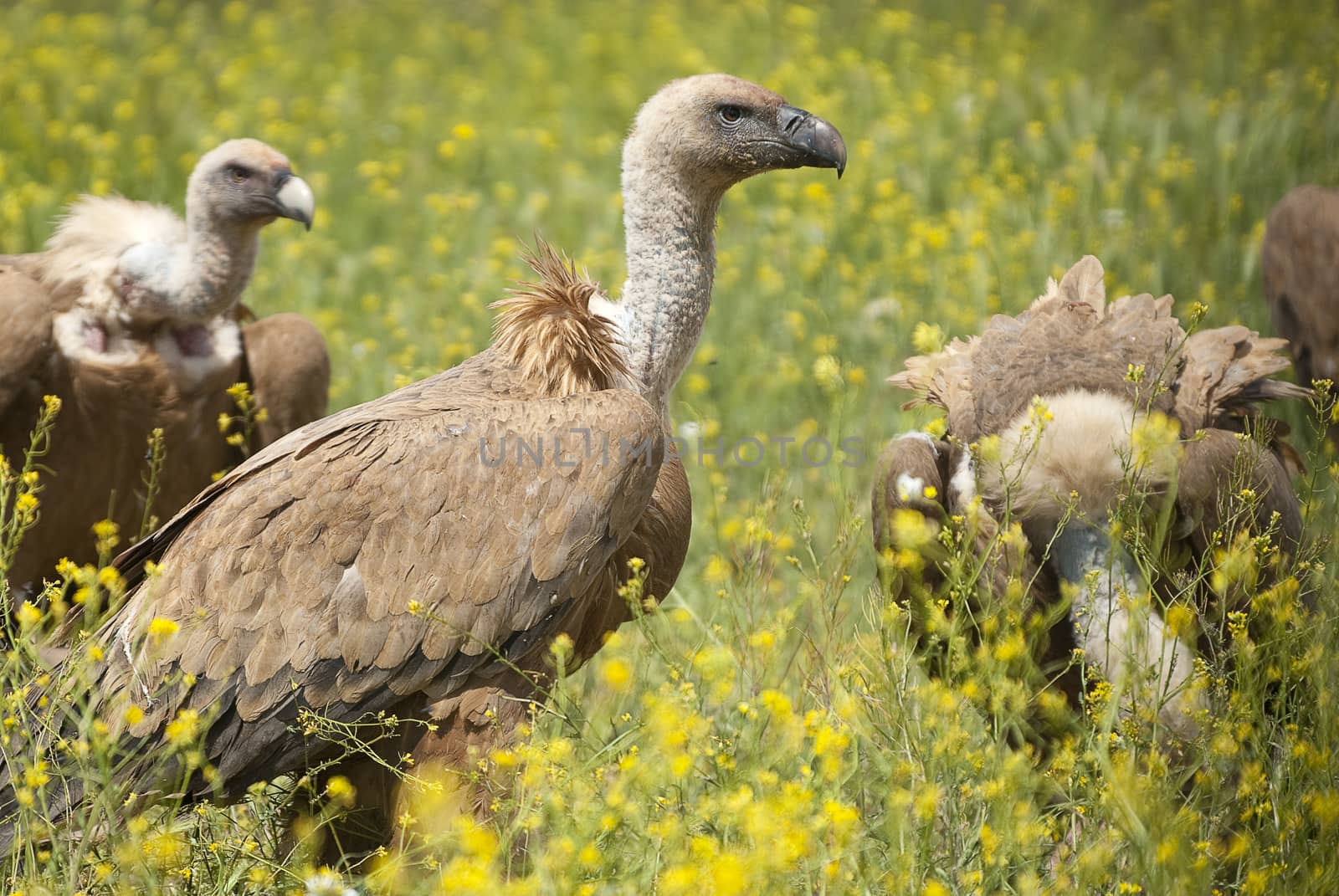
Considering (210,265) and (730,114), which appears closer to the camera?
(730,114)

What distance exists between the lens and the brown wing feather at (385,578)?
3.18 meters

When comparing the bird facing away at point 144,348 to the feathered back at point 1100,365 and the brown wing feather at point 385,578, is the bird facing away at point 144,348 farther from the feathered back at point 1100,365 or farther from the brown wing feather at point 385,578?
the feathered back at point 1100,365

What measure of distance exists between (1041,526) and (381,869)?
1906 mm

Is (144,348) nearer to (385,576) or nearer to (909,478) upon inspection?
(385,576)

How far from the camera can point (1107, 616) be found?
336 cm

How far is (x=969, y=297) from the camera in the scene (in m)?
6.91

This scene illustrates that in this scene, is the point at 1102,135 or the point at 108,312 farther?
the point at 1102,135

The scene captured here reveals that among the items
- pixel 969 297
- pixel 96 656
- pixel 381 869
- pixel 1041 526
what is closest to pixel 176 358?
pixel 96 656

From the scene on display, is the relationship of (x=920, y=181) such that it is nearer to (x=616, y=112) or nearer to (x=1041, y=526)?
(x=616, y=112)

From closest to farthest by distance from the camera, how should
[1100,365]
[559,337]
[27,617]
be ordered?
[27,617]
[559,337]
[1100,365]

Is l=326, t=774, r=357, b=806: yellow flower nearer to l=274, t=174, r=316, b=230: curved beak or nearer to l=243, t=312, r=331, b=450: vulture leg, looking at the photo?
l=243, t=312, r=331, b=450: vulture leg

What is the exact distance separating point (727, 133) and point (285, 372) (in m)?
1.92

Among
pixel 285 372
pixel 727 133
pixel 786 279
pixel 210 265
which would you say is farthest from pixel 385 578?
pixel 786 279

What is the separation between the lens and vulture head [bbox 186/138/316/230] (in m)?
4.80
